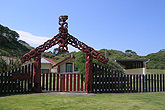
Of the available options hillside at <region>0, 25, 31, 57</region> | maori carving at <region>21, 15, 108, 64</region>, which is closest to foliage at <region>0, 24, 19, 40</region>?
hillside at <region>0, 25, 31, 57</region>

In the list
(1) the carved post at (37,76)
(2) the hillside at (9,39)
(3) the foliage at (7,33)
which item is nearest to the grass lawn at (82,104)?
(1) the carved post at (37,76)

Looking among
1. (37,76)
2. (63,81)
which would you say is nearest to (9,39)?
(37,76)

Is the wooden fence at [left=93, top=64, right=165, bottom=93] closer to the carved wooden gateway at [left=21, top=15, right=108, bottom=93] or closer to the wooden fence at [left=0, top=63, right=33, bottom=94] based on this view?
the carved wooden gateway at [left=21, top=15, right=108, bottom=93]

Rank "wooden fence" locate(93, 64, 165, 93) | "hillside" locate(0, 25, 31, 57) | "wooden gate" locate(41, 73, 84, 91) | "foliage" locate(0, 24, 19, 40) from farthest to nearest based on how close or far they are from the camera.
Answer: "foliage" locate(0, 24, 19, 40), "hillside" locate(0, 25, 31, 57), "wooden gate" locate(41, 73, 84, 91), "wooden fence" locate(93, 64, 165, 93)

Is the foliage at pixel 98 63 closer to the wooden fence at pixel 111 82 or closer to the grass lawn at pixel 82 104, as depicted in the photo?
the wooden fence at pixel 111 82

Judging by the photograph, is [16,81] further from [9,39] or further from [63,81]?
[9,39]

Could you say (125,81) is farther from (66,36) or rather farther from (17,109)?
(17,109)

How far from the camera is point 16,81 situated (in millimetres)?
9016

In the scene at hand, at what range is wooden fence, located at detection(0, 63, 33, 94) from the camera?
8.70 m

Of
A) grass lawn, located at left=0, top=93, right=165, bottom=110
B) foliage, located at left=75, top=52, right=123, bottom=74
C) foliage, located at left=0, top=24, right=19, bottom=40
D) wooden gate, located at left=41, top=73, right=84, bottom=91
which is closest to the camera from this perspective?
grass lawn, located at left=0, top=93, right=165, bottom=110

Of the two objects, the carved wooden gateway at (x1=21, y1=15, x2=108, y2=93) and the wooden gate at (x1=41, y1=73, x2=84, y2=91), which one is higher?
the carved wooden gateway at (x1=21, y1=15, x2=108, y2=93)

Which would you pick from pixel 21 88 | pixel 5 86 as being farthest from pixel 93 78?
pixel 5 86

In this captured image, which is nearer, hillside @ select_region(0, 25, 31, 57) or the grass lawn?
the grass lawn

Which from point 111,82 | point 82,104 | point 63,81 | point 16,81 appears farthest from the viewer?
point 63,81
